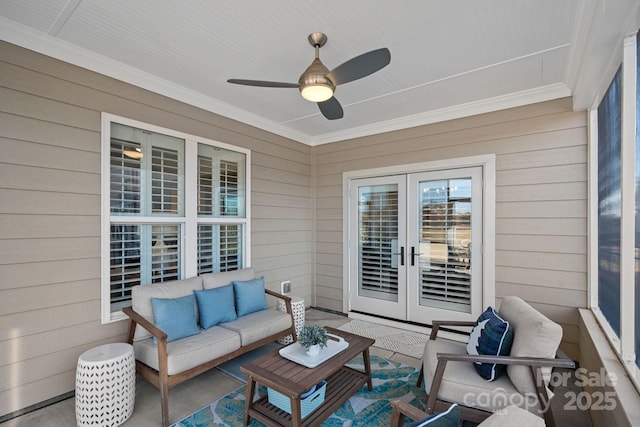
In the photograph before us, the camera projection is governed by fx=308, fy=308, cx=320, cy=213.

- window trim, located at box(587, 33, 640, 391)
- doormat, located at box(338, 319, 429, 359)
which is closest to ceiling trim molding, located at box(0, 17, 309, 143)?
doormat, located at box(338, 319, 429, 359)

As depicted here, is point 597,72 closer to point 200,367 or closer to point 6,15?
point 200,367

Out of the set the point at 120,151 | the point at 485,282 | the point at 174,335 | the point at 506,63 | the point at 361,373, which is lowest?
the point at 361,373

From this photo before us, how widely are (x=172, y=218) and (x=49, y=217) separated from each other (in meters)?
1.03

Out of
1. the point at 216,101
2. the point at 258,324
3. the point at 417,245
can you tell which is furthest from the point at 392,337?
the point at 216,101

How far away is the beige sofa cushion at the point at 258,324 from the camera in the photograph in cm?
299

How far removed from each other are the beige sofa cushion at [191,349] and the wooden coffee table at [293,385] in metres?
0.50

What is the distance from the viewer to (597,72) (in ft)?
7.95

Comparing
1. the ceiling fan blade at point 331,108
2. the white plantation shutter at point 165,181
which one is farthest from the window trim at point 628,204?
the white plantation shutter at point 165,181

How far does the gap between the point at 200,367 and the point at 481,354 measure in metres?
2.20

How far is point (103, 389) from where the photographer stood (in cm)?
219

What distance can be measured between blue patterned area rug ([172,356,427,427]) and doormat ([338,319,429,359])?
56 cm

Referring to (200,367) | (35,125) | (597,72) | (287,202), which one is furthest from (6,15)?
(597,72)

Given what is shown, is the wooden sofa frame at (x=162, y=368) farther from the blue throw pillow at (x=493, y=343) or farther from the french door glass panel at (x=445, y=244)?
the french door glass panel at (x=445, y=244)

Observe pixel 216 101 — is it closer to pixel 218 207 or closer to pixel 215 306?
pixel 218 207
